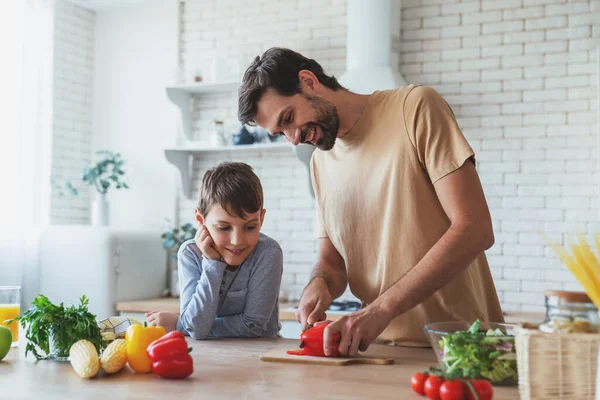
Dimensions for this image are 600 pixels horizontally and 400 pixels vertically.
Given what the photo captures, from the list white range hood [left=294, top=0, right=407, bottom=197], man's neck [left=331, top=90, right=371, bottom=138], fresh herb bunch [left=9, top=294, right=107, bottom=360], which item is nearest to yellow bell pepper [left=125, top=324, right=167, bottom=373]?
fresh herb bunch [left=9, top=294, right=107, bottom=360]

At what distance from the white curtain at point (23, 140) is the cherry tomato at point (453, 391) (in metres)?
3.95

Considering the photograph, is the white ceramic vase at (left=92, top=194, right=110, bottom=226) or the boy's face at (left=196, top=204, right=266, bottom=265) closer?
the boy's face at (left=196, top=204, right=266, bottom=265)

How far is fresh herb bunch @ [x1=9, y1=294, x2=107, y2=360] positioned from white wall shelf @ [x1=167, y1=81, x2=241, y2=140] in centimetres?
322

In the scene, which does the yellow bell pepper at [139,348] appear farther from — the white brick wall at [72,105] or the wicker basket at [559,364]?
the white brick wall at [72,105]

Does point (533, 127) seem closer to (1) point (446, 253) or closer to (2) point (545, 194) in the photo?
(2) point (545, 194)

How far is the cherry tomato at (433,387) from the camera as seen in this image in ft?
4.29

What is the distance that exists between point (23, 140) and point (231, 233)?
303cm

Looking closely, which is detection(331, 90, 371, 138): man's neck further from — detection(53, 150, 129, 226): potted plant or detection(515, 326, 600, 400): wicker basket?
detection(53, 150, 129, 226): potted plant

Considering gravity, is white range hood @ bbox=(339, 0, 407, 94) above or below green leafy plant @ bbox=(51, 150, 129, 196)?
above

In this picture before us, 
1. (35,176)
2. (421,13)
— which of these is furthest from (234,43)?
(35,176)

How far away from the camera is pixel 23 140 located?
4.82 metres

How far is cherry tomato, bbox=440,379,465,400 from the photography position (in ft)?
4.16

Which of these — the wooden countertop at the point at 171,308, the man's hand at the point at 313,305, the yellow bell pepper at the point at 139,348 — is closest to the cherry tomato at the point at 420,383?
the yellow bell pepper at the point at 139,348

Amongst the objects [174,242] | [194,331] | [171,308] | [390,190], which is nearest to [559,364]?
[390,190]
